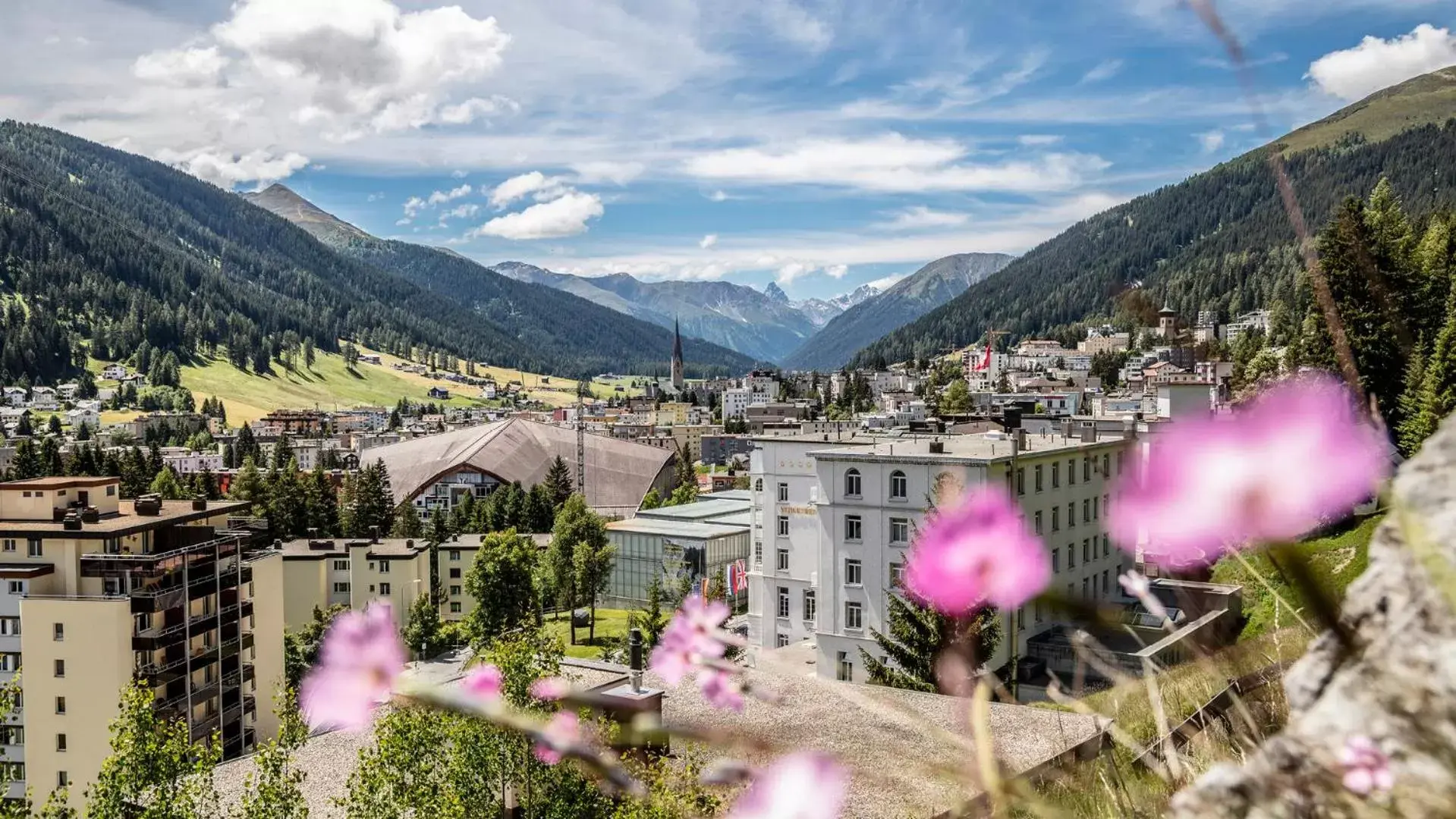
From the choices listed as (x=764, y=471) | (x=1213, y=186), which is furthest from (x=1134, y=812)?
(x=1213, y=186)

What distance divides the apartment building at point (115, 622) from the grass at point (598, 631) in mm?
10939

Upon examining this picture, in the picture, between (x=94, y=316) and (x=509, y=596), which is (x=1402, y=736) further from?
(x=94, y=316)

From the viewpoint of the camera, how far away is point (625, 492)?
7956cm

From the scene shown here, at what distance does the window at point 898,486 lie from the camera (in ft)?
79.8

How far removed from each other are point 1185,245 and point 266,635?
5583 inches

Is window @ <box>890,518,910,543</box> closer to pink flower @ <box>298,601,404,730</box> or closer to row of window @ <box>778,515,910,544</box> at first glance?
row of window @ <box>778,515,910,544</box>

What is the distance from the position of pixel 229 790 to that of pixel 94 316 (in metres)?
165

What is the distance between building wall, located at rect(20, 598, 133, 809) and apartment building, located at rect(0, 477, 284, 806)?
22 millimetres

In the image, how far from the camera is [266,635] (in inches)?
1138

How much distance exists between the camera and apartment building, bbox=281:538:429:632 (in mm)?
43688

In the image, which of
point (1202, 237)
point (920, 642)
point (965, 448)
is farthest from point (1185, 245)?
point (920, 642)

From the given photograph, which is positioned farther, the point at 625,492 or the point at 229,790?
the point at 625,492

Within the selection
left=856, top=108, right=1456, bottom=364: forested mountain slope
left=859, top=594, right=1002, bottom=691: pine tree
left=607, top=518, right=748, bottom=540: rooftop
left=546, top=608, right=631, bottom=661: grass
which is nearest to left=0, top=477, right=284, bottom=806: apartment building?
left=546, top=608, right=631, bottom=661: grass

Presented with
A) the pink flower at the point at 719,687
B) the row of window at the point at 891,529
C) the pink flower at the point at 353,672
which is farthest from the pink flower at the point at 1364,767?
the row of window at the point at 891,529
